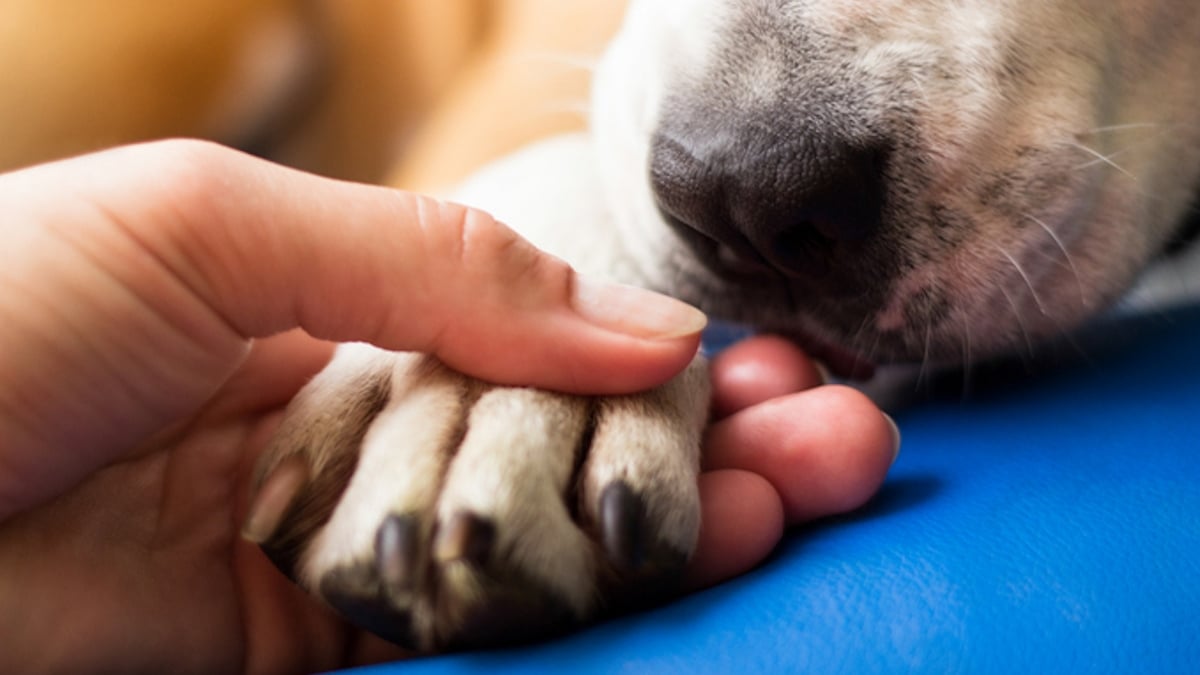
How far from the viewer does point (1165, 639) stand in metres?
0.56

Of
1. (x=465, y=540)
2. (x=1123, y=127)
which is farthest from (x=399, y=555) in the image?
(x=1123, y=127)

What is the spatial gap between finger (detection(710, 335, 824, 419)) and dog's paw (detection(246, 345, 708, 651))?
139 mm

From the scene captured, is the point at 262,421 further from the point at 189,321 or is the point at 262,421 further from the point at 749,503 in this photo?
the point at 749,503

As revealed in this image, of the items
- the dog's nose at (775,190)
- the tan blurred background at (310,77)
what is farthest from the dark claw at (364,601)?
the tan blurred background at (310,77)

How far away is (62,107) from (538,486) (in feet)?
5.76

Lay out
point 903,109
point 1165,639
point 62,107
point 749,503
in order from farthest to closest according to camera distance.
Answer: point 62,107, point 903,109, point 749,503, point 1165,639

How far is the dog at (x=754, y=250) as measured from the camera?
0.58 m

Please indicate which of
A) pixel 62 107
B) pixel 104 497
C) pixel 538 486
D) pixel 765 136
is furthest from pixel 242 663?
pixel 62 107

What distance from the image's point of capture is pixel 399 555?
0.56 meters

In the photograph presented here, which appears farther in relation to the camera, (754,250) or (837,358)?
(837,358)

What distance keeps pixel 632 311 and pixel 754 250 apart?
165 millimetres

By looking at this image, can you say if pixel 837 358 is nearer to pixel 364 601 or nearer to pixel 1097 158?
pixel 1097 158

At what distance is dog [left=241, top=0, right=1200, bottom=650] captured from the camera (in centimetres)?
58

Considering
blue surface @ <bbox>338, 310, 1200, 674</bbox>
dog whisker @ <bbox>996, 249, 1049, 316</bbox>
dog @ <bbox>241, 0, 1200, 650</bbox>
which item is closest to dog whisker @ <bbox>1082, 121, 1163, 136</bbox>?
dog @ <bbox>241, 0, 1200, 650</bbox>
